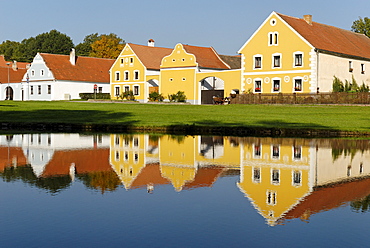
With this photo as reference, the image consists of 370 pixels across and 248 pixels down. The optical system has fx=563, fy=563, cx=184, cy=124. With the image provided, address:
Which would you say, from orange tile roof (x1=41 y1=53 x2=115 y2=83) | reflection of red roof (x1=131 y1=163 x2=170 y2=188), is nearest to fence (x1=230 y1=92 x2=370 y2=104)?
orange tile roof (x1=41 y1=53 x2=115 y2=83)

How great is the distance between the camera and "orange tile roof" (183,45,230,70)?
221 ft

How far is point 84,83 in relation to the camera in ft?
272

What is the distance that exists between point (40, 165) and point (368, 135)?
61.5 ft

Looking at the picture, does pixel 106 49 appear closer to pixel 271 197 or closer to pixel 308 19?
pixel 308 19

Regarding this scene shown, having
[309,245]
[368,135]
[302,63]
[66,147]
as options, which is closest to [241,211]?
[309,245]

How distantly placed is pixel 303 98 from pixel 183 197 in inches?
1682

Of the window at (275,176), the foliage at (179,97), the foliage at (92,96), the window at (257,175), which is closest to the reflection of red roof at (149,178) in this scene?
the window at (257,175)

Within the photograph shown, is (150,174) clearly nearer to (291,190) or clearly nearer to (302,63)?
(291,190)

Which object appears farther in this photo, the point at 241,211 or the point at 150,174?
the point at 150,174

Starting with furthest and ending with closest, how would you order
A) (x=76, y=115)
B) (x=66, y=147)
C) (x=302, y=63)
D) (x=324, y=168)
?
(x=302, y=63) → (x=76, y=115) → (x=66, y=147) → (x=324, y=168)

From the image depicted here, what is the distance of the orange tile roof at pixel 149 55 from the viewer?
7408cm

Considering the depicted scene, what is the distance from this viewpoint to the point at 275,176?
14312mm

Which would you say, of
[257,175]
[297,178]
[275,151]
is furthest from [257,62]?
[297,178]

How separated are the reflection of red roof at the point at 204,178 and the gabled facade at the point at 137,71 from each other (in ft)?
183
